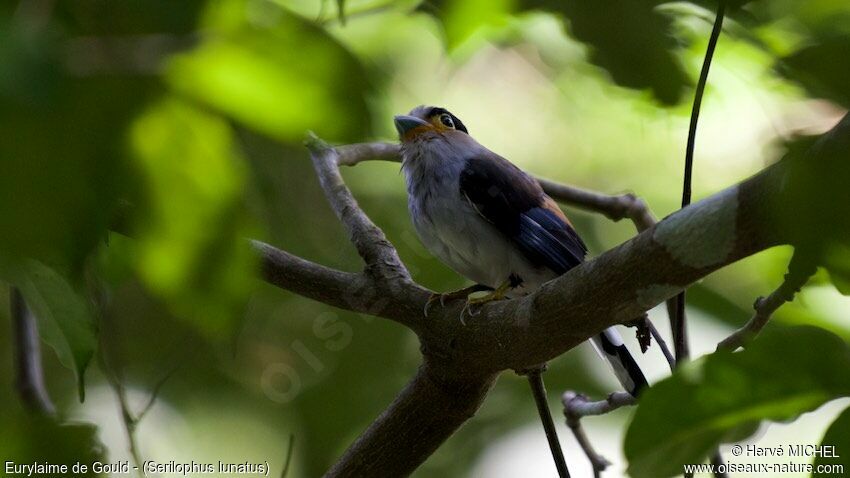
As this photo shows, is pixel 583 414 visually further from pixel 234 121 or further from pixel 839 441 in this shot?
pixel 234 121

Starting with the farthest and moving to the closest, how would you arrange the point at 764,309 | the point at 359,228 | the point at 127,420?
the point at 359,228, the point at 127,420, the point at 764,309

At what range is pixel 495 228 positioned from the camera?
284cm

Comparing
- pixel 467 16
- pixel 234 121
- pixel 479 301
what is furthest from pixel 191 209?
pixel 479 301

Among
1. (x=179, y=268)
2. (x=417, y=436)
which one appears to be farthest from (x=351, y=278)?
(x=179, y=268)

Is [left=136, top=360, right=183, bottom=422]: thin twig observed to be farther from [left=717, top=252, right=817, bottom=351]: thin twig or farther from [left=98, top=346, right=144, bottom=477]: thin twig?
[left=717, top=252, right=817, bottom=351]: thin twig

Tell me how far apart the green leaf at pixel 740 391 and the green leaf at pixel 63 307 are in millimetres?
870

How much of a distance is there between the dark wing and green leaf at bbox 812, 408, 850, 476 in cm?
173

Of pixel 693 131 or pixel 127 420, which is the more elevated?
pixel 693 131

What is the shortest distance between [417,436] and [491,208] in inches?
32.3

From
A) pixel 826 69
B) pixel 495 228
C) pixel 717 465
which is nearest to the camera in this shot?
pixel 826 69

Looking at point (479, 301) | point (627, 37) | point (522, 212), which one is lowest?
point (627, 37)

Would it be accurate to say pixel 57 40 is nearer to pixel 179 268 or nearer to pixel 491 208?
pixel 179 268

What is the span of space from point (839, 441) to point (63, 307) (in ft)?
3.69

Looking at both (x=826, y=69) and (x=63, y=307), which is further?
(x=63, y=307)
